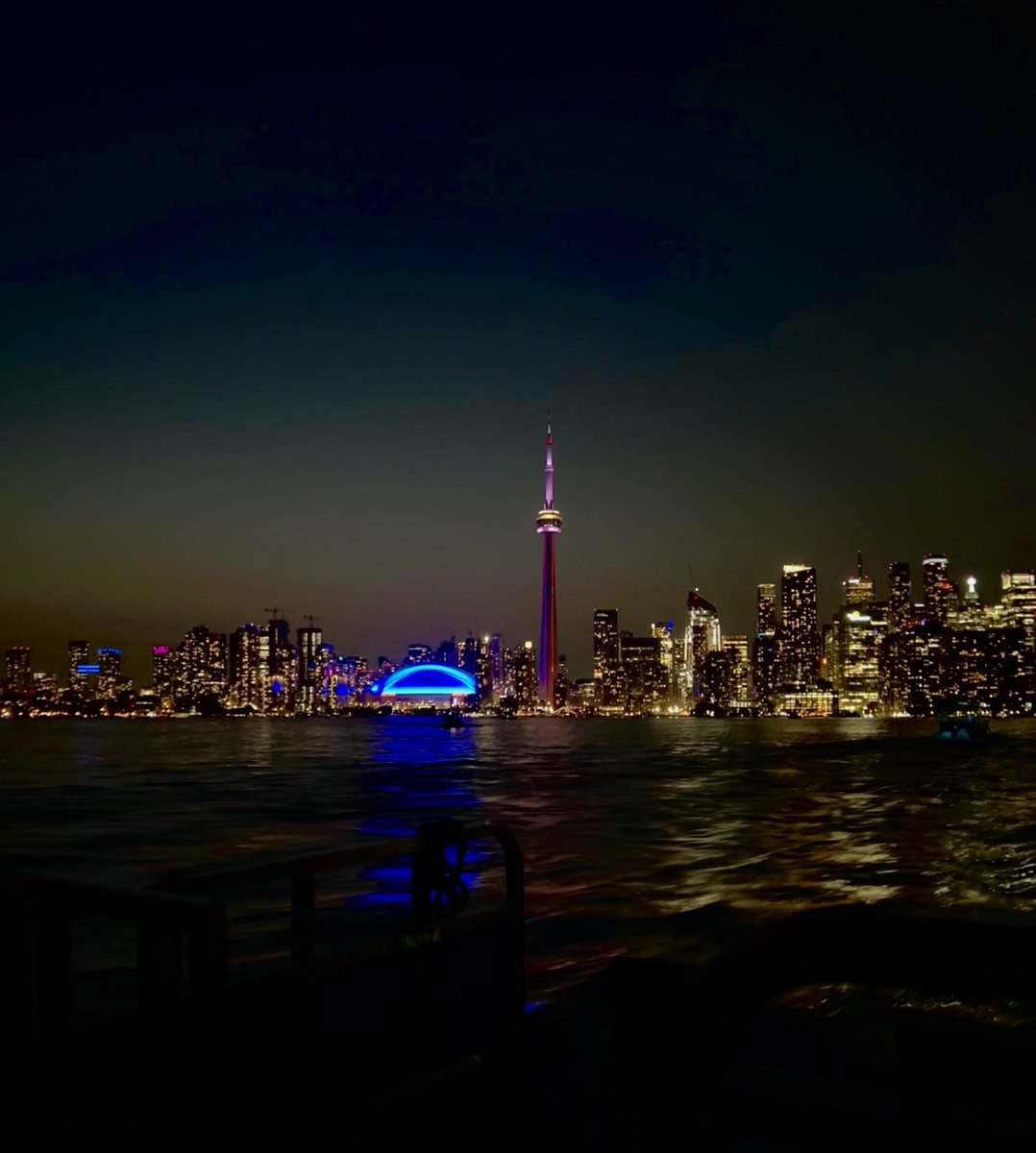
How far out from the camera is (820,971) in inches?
96.1

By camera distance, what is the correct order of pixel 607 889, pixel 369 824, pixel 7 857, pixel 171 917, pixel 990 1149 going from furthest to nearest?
pixel 369 824, pixel 7 857, pixel 607 889, pixel 171 917, pixel 990 1149

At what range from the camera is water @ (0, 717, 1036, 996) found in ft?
66.4

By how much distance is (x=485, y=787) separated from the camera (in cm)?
6144

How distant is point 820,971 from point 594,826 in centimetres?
3493

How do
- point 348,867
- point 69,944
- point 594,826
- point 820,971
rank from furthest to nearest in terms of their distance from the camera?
point 594,826 < point 348,867 < point 69,944 < point 820,971

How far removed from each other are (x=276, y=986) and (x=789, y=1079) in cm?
223

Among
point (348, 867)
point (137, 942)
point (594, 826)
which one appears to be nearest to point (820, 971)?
point (137, 942)

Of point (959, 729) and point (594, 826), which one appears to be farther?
point (959, 729)

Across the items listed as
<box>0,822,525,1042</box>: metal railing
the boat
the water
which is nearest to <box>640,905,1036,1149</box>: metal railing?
<box>0,822,525,1042</box>: metal railing

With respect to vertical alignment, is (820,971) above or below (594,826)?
above

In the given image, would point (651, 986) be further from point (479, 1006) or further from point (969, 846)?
point (969, 846)

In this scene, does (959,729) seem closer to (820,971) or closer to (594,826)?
(594,826)

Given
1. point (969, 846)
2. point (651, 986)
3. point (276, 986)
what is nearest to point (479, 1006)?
point (651, 986)

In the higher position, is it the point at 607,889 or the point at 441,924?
the point at 441,924
